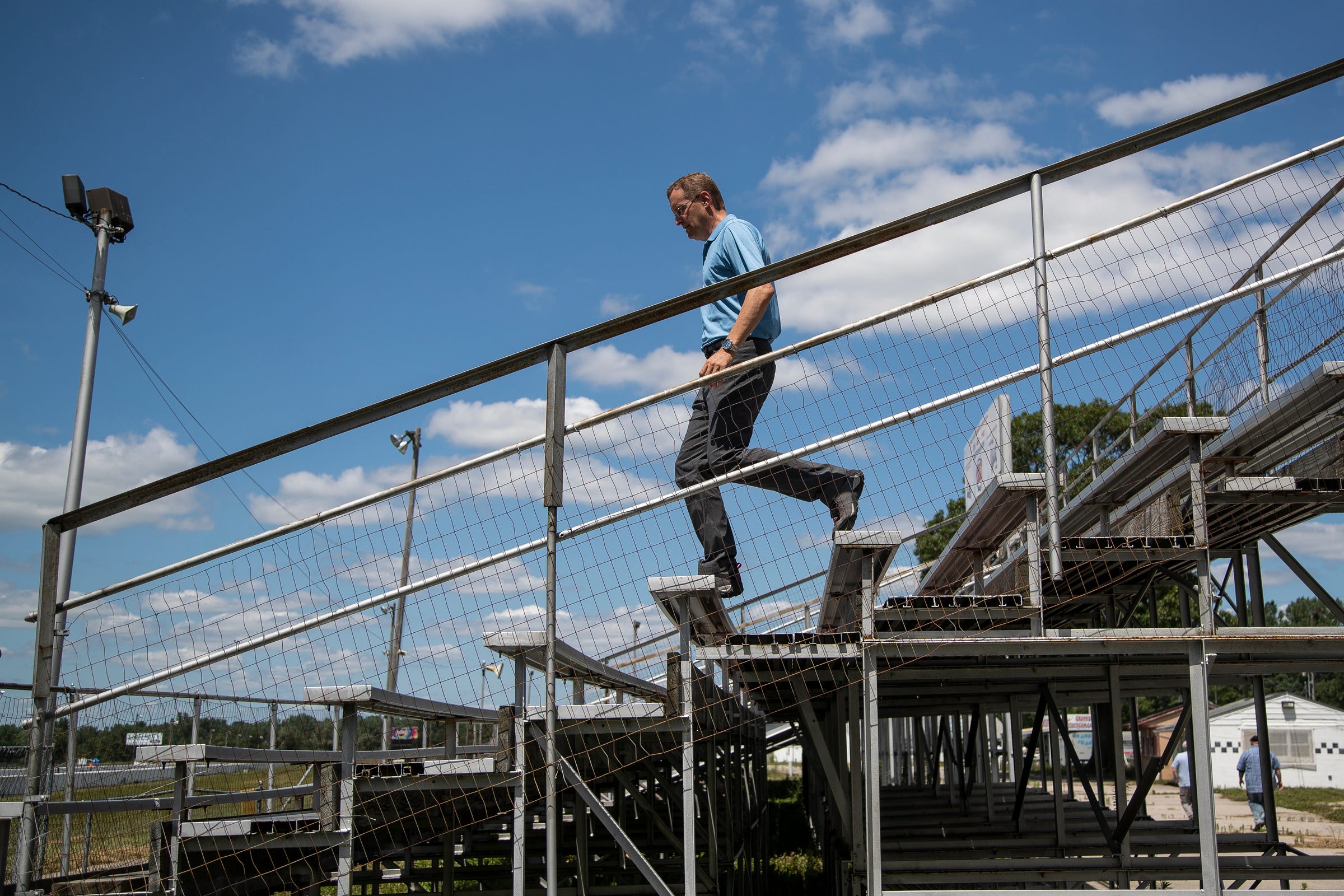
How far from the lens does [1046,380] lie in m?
4.11

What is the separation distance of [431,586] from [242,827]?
1.60 m

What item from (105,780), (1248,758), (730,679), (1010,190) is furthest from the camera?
(1248,758)

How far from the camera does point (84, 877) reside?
15.4ft

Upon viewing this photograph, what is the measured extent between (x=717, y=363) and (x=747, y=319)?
22 cm

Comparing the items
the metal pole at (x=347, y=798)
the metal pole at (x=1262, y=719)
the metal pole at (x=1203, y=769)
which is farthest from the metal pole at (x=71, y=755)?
the metal pole at (x=1262, y=719)

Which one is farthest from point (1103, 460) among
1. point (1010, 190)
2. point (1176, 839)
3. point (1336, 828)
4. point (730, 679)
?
point (1336, 828)

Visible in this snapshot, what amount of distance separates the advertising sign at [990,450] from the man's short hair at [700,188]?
1626 millimetres

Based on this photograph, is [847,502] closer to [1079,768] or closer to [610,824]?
[610,824]

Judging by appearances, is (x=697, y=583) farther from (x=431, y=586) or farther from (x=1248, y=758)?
(x=1248, y=758)

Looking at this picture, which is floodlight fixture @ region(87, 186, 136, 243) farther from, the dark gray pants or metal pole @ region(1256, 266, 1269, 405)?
metal pole @ region(1256, 266, 1269, 405)

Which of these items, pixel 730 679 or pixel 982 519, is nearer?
pixel 982 519

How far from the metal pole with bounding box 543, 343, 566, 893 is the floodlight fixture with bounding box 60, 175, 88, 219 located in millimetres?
7965

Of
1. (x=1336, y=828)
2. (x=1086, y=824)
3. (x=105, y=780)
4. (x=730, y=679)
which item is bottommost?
(x=1336, y=828)

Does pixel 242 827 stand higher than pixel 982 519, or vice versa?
pixel 982 519
